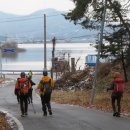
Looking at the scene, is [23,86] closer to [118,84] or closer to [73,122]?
[73,122]

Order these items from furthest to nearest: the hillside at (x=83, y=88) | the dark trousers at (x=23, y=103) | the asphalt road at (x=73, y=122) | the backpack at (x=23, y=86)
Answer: the hillside at (x=83, y=88)
the dark trousers at (x=23, y=103)
the backpack at (x=23, y=86)
the asphalt road at (x=73, y=122)

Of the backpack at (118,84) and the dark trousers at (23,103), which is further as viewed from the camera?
the dark trousers at (23,103)

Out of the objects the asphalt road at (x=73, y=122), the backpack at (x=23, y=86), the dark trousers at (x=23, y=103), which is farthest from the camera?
the dark trousers at (x=23, y=103)

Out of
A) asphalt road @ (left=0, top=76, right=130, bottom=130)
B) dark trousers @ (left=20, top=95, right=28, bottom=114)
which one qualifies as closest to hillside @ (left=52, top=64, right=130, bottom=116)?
dark trousers @ (left=20, top=95, right=28, bottom=114)

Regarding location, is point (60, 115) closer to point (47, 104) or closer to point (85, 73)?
point (47, 104)

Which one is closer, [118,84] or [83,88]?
[118,84]

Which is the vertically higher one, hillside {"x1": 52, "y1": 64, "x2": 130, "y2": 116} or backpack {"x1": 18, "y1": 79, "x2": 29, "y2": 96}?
backpack {"x1": 18, "y1": 79, "x2": 29, "y2": 96}

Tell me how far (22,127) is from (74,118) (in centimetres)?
298

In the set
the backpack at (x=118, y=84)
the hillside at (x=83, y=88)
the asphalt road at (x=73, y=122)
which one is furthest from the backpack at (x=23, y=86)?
the hillside at (x=83, y=88)

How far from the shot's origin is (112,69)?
4353 centimetres

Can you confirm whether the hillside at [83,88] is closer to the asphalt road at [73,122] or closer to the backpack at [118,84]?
the backpack at [118,84]

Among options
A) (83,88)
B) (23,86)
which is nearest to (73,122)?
(23,86)

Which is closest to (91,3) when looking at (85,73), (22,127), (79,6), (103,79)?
(79,6)

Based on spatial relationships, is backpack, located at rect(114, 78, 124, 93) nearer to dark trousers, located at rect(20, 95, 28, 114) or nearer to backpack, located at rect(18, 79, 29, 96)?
backpack, located at rect(18, 79, 29, 96)
